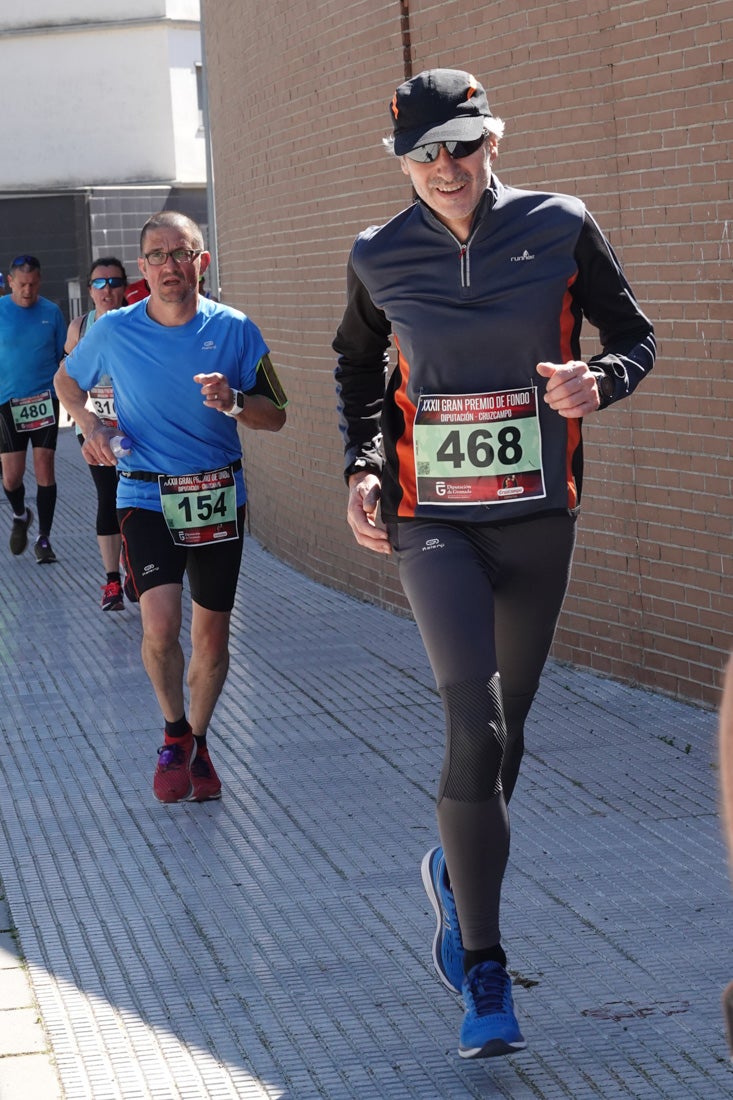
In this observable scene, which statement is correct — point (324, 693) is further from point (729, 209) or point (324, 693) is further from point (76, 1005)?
point (76, 1005)

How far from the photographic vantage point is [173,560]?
6.36 meters

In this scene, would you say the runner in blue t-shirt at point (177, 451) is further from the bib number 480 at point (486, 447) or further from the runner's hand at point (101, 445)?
the bib number 480 at point (486, 447)

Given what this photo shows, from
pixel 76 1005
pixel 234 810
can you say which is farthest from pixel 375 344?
pixel 234 810

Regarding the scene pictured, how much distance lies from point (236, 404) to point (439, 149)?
2077 millimetres

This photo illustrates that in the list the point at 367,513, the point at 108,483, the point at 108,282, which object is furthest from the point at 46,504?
the point at 367,513

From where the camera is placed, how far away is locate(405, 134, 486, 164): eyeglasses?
411 centimetres

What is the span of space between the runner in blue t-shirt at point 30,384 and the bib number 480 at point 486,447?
8.74 m

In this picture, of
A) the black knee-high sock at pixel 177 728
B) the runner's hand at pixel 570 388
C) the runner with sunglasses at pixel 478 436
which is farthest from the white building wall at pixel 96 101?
the runner's hand at pixel 570 388

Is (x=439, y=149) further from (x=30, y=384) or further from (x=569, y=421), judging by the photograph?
(x=30, y=384)

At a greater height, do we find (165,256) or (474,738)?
(165,256)

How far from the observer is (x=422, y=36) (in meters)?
9.05

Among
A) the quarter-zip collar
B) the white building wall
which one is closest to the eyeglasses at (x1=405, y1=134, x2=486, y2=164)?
the quarter-zip collar

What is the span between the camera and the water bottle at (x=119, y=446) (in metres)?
6.29

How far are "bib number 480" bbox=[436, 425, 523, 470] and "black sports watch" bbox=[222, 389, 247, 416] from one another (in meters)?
1.91
